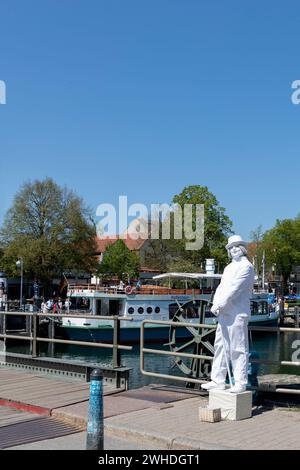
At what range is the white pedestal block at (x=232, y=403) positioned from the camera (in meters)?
7.62

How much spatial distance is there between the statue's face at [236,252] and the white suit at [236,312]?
7 centimetres

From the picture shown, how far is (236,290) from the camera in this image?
25.4ft

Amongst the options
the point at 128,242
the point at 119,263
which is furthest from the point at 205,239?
the point at 128,242

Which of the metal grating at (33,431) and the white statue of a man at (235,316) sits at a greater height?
the white statue of a man at (235,316)

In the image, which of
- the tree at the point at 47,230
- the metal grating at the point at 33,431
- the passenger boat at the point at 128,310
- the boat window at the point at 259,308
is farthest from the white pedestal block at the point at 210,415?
the tree at the point at 47,230

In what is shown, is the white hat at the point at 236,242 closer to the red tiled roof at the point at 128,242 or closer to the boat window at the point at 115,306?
the boat window at the point at 115,306

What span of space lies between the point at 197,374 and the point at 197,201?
180 feet

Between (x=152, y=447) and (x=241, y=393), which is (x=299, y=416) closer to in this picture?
(x=241, y=393)

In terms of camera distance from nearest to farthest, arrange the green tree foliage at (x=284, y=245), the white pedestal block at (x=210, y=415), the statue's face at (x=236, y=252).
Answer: the white pedestal block at (x=210, y=415) < the statue's face at (x=236, y=252) < the green tree foliage at (x=284, y=245)

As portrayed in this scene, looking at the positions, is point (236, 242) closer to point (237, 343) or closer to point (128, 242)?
point (237, 343)

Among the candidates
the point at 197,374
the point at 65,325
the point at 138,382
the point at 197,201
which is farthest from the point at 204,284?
the point at 197,374

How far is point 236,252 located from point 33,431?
351 centimetres
